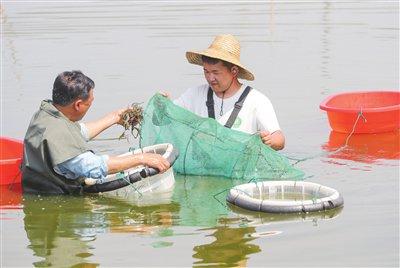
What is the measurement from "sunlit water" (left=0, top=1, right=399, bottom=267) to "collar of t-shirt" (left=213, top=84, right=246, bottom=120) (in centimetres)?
62

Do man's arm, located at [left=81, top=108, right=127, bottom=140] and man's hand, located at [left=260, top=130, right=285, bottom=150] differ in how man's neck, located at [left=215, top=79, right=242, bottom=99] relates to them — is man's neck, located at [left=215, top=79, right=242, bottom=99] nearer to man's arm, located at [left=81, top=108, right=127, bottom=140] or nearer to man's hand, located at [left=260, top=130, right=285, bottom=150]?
man's hand, located at [left=260, top=130, right=285, bottom=150]

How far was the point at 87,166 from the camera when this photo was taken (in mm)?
7375

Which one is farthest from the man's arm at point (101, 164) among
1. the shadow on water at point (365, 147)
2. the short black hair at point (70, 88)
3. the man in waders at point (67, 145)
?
the shadow on water at point (365, 147)

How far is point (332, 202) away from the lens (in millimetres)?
7109

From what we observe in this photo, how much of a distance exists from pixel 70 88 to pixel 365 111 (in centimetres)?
373

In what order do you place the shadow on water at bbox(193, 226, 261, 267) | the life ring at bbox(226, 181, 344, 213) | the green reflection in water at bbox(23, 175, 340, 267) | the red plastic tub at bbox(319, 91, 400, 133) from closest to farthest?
1. the shadow on water at bbox(193, 226, 261, 267)
2. the green reflection in water at bbox(23, 175, 340, 267)
3. the life ring at bbox(226, 181, 344, 213)
4. the red plastic tub at bbox(319, 91, 400, 133)

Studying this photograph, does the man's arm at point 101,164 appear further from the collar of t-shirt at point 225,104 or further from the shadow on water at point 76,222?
the collar of t-shirt at point 225,104

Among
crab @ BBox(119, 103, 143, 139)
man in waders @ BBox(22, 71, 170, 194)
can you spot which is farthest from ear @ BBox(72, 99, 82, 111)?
crab @ BBox(119, 103, 143, 139)

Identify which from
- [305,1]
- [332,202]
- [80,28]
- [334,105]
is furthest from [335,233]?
[305,1]

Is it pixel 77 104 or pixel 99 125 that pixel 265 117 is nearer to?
pixel 99 125

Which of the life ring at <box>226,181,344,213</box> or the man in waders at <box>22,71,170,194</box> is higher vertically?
the man in waders at <box>22,71,170,194</box>

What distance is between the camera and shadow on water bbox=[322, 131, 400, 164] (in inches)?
362

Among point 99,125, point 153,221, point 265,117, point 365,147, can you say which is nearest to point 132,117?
point 99,125

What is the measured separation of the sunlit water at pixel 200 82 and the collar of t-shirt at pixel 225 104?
0.62m
